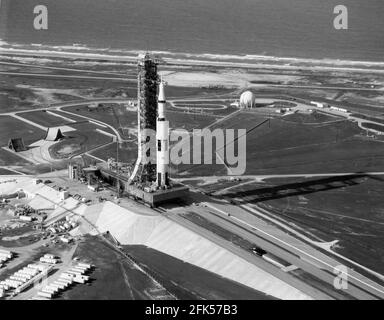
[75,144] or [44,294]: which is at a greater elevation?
[75,144]

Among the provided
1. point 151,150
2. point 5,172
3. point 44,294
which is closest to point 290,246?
point 151,150

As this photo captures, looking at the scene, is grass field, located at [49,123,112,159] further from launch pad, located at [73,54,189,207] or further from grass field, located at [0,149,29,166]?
launch pad, located at [73,54,189,207]

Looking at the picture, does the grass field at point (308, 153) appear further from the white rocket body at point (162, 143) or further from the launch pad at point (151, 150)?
the white rocket body at point (162, 143)

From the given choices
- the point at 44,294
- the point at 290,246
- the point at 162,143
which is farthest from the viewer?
the point at 162,143

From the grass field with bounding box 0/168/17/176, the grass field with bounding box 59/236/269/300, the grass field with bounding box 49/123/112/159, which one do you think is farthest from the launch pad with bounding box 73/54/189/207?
the grass field with bounding box 49/123/112/159

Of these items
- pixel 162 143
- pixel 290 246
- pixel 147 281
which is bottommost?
pixel 147 281

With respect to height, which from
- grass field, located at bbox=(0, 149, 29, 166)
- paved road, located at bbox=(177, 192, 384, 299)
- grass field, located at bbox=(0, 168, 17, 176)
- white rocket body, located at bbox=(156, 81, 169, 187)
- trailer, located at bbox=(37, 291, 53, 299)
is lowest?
trailer, located at bbox=(37, 291, 53, 299)

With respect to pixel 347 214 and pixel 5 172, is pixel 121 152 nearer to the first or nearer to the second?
pixel 5 172

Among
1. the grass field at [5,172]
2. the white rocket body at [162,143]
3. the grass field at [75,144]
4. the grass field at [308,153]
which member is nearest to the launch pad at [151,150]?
the white rocket body at [162,143]
